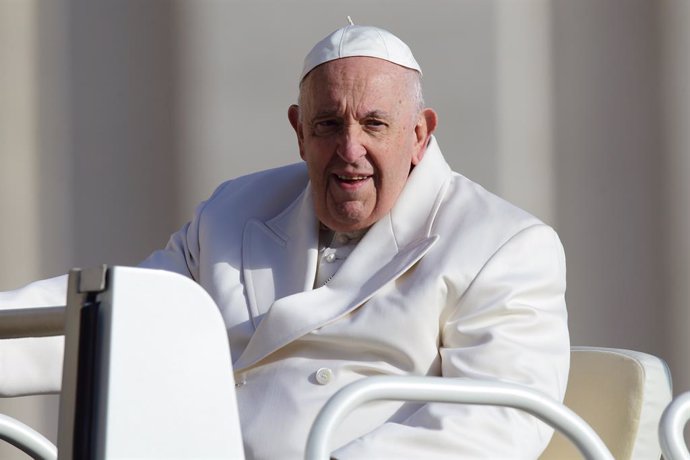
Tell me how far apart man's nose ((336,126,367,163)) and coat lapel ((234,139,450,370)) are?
0.15 meters

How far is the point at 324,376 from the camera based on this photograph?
8.23 ft

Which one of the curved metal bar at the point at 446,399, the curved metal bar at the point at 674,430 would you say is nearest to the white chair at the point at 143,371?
the curved metal bar at the point at 446,399

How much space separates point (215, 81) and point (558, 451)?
2.13 m

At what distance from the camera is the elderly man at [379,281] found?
239 cm

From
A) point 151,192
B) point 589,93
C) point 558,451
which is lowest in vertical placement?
point 558,451

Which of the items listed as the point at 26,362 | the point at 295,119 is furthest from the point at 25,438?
the point at 295,119

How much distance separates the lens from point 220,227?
115 inches

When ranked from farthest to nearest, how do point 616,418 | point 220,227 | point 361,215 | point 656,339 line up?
point 656,339
point 220,227
point 361,215
point 616,418

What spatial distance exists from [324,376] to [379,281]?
24 cm

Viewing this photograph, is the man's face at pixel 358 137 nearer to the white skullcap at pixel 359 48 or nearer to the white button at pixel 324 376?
the white skullcap at pixel 359 48

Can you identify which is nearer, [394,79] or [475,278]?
[475,278]

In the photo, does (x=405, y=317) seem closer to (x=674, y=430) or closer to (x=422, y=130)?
(x=422, y=130)

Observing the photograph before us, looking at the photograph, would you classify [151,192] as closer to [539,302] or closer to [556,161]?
[556,161]

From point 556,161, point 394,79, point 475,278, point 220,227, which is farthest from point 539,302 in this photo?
point 556,161
